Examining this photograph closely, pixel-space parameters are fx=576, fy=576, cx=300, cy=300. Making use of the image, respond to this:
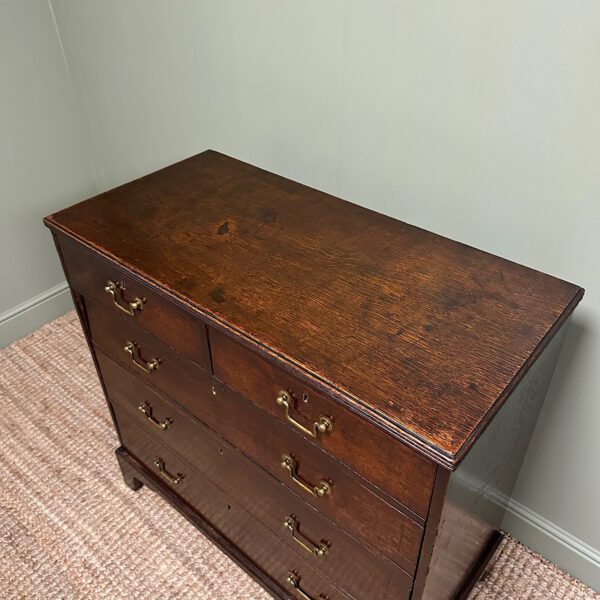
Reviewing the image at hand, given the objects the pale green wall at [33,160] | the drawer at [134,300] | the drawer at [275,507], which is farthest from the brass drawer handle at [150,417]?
the pale green wall at [33,160]

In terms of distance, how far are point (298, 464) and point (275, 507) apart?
0.63 ft

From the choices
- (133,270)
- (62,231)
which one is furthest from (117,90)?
(133,270)

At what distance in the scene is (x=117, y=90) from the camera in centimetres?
164

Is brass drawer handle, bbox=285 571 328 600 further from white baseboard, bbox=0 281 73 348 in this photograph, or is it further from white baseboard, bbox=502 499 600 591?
white baseboard, bbox=0 281 73 348

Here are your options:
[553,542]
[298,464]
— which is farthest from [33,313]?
[553,542]

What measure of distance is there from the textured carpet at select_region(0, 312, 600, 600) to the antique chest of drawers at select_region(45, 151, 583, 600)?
15 cm

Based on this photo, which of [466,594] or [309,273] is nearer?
[309,273]

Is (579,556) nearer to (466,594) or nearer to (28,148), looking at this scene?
(466,594)

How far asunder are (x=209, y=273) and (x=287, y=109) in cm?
49

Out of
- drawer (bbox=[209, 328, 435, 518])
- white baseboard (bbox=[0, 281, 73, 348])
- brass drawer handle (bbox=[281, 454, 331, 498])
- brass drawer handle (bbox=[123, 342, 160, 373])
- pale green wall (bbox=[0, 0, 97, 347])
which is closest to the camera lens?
drawer (bbox=[209, 328, 435, 518])

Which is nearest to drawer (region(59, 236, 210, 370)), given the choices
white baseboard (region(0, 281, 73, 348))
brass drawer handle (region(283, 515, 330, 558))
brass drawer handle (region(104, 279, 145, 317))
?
brass drawer handle (region(104, 279, 145, 317))

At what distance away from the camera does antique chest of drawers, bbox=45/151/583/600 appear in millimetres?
750

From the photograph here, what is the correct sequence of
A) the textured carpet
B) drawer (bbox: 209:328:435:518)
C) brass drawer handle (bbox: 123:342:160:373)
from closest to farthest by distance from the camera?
1. drawer (bbox: 209:328:435:518)
2. brass drawer handle (bbox: 123:342:160:373)
3. the textured carpet

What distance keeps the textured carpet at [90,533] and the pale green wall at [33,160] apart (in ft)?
1.14
